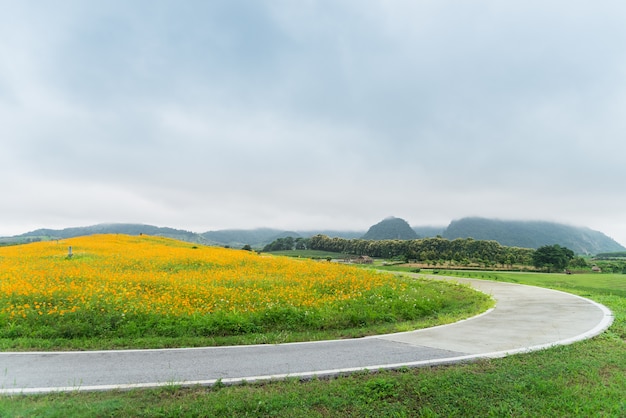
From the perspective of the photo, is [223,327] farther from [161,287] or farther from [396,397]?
[396,397]

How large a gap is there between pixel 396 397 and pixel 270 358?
3154 mm

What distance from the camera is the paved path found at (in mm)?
6328

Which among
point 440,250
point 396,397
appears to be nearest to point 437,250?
point 440,250

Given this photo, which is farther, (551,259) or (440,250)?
(440,250)

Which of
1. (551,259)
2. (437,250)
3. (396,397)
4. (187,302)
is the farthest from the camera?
(437,250)

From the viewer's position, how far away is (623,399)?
535 centimetres

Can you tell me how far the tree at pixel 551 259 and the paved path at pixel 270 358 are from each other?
59.0 metres

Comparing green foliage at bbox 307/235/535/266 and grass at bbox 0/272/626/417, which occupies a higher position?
green foliage at bbox 307/235/535/266

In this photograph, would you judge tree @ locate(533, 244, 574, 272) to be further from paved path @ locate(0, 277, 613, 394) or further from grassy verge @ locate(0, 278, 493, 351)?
grassy verge @ locate(0, 278, 493, 351)

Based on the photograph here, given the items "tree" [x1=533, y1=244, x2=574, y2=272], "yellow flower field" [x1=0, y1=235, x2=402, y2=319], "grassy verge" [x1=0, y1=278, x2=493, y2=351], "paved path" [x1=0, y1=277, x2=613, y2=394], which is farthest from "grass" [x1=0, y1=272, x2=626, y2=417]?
"tree" [x1=533, y1=244, x2=574, y2=272]

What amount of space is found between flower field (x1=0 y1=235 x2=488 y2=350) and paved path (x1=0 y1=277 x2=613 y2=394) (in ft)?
5.79

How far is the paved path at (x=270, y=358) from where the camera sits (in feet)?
20.8

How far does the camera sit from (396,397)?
5531 mm

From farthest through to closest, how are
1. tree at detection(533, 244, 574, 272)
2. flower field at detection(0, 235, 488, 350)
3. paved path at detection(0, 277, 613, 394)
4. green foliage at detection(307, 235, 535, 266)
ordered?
green foliage at detection(307, 235, 535, 266) → tree at detection(533, 244, 574, 272) → flower field at detection(0, 235, 488, 350) → paved path at detection(0, 277, 613, 394)
